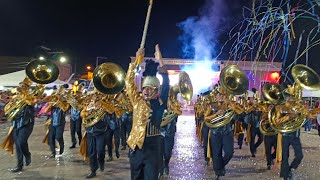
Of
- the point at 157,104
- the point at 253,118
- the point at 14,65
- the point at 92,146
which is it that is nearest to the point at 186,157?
the point at 253,118

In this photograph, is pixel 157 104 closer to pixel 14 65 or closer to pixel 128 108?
pixel 128 108

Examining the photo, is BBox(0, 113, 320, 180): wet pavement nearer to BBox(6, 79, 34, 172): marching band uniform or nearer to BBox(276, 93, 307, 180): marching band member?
BBox(6, 79, 34, 172): marching band uniform

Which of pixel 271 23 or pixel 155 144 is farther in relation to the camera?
pixel 271 23

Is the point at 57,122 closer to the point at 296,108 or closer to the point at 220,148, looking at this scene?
the point at 220,148

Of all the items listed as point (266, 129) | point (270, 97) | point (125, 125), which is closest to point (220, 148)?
point (266, 129)

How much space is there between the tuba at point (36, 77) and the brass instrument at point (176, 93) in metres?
2.92

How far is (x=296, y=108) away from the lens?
24.6ft

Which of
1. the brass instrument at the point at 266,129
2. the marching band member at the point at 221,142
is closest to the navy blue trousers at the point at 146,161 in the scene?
the marching band member at the point at 221,142

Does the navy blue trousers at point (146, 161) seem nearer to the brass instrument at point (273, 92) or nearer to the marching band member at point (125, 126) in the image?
the brass instrument at point (273, 92)

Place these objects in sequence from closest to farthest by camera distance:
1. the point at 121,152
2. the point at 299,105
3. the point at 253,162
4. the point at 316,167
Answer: the point at 299,105 < the point at 316,167 < the point at 253,162 < the point at 121,152

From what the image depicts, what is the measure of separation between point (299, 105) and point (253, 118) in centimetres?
454

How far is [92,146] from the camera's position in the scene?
766 cm

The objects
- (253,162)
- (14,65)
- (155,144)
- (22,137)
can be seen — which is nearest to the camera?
(155,144)

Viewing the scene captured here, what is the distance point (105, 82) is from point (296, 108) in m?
3.86
